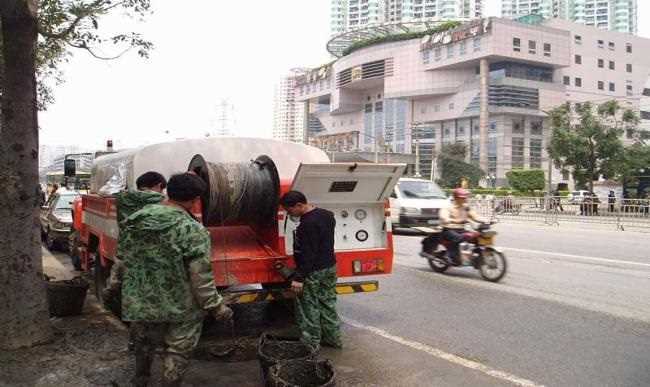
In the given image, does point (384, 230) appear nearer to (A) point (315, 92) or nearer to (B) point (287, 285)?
(B) point (287, 285)

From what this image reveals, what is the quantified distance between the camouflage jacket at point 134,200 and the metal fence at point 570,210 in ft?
64.6

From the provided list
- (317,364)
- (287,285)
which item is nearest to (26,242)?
(287,285)

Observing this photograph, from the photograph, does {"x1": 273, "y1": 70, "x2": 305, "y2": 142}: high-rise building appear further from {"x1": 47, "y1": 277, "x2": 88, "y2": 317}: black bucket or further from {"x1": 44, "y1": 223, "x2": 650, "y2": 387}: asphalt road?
{"x1": 47, "y1": 277, "x2": 88, "y2": 317}: black bucket

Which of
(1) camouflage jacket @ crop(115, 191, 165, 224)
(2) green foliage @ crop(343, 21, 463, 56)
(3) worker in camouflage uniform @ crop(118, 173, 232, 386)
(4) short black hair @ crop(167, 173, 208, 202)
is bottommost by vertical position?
(3) worker in camouflage uniform @ crop(118, 173, 232, 386)

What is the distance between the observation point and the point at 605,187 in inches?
1748

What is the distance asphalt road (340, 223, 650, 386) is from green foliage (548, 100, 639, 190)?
23604 millimetres

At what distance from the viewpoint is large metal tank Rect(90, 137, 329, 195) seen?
6758 millimetres

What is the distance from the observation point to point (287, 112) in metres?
155

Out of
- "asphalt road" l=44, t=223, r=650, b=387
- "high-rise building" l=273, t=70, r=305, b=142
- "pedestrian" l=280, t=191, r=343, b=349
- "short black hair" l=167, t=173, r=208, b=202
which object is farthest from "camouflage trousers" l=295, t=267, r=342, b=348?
"high-rise building" l=273, t=70, r=305, b=142

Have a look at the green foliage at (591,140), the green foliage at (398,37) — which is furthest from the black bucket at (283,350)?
the green foliage at (398,37)

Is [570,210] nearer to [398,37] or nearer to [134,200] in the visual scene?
[134,200]

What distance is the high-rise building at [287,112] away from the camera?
479 feet

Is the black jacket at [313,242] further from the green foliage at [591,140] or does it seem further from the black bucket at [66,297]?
the green foliage at [591,140]

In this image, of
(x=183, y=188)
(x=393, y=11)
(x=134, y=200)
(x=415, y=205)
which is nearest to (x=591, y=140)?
(x=415, y=205)
